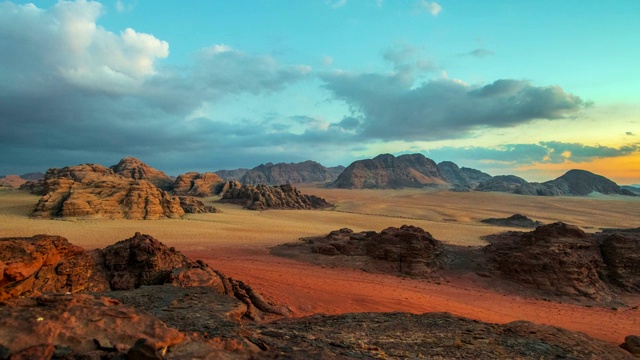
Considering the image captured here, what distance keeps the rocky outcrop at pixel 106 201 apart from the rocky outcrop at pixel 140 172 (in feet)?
114

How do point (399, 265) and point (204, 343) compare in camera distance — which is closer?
point (204, 343)

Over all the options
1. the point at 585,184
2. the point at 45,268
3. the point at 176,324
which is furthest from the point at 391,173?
the point at 176,324

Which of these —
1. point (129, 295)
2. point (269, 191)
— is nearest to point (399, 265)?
point (129, 295)

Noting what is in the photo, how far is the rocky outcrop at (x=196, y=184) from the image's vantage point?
7194 cm

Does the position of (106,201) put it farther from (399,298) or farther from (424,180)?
(424,180)

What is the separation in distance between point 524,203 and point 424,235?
68.7 metres

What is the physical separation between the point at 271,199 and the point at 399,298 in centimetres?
4734

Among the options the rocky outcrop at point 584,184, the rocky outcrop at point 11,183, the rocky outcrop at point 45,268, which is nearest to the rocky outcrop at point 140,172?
the rocky outcrop at point 11,183

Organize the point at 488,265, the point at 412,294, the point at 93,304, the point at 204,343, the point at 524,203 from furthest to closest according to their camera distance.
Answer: the point at 524,203, the point at 488,265, the point at 412,294, the point at 93,304, the point at 204,343

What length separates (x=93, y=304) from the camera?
491cm

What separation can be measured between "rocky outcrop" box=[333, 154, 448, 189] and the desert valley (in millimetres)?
106682

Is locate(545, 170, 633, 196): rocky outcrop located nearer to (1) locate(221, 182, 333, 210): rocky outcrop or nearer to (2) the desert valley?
(1) locate(221, 182, 333, 210): rocky outcrop

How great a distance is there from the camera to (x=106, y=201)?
33969 mm

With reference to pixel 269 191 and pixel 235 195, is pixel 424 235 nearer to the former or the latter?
pixel 269 191
